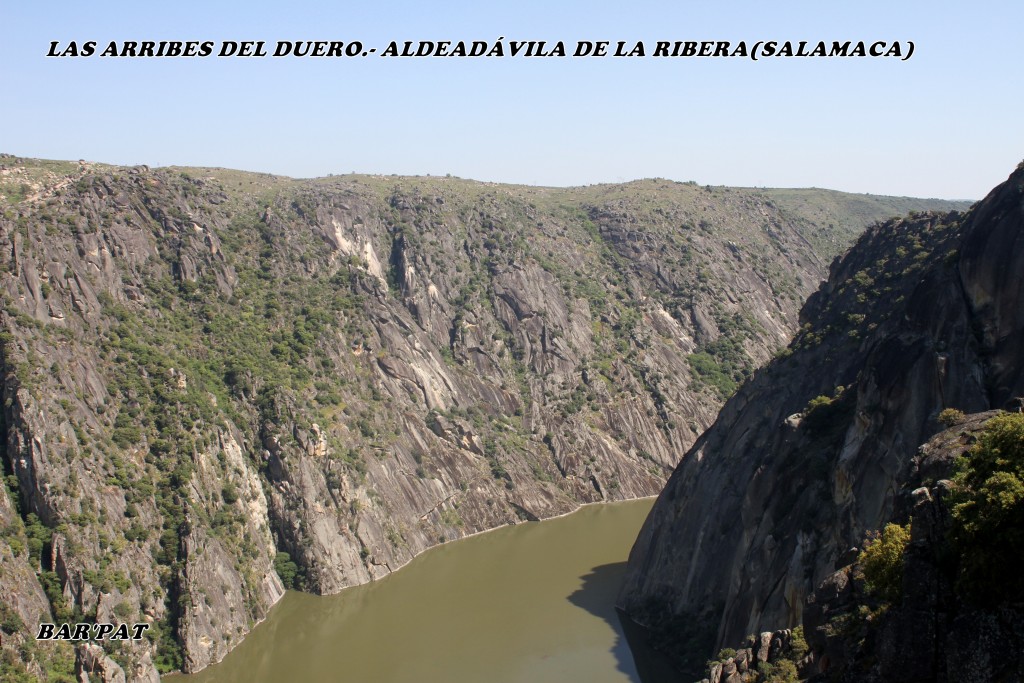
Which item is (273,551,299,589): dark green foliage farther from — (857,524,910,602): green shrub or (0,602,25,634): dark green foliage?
(857,524,910,602): green shrub

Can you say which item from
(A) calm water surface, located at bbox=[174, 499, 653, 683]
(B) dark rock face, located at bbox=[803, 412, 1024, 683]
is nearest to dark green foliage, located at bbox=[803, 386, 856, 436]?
(A) calm water surface, located at bbox=[174, 499, 653, 683]

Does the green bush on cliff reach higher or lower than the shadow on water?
lower

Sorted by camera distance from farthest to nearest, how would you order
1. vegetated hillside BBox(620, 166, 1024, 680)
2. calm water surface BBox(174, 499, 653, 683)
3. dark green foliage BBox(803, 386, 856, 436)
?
1. calm water surface BBox(174, 499, 653, 683)
2. dark green foliage BBox(803, 386, 856, 436)
3. vegetated hillside BBox(620, 166, 1024, 680)

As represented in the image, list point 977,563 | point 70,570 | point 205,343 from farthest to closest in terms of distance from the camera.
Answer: point 205,343
point 70,570
point 977,563

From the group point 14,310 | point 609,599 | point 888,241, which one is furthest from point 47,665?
point 888,241

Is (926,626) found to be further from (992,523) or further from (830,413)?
(830,413)

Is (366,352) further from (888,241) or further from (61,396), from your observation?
(888,241)
